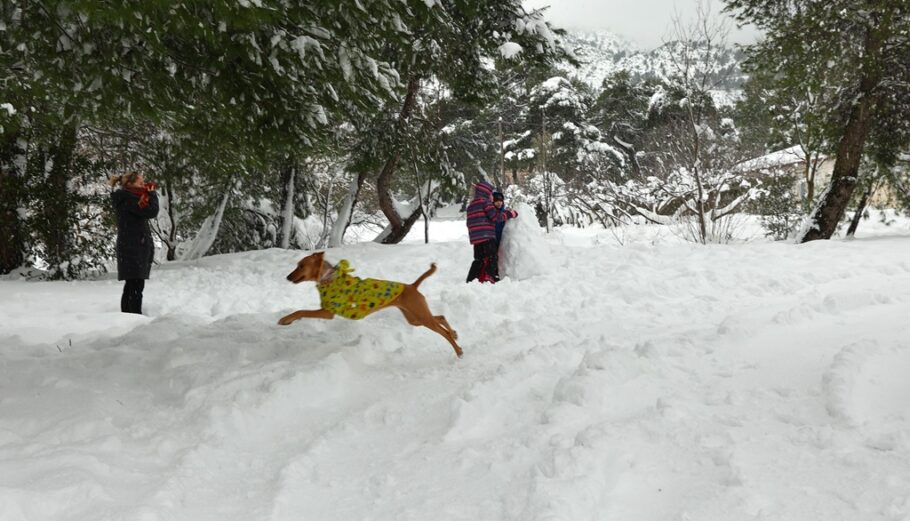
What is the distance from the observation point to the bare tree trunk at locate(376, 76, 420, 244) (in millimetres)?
13469

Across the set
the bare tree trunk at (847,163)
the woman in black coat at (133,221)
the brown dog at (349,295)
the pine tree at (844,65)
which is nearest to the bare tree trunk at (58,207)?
the woman in black coat at (133,221)

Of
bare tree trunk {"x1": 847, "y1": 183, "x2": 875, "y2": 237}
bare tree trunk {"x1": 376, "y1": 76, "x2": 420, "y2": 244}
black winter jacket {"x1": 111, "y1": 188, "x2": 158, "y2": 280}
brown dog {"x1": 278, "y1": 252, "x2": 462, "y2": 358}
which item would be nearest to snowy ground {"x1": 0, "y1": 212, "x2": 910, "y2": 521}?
brown dog {"x1": 278, "y1": 252, "x2": 462, "y2": 358}

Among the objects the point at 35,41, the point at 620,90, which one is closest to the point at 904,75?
the point at 35,41

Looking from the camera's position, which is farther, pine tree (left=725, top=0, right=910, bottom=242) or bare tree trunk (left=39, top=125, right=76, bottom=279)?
bare tree trunk (left=39, top=125, right=76, bottom=279)

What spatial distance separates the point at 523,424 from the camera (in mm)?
3057

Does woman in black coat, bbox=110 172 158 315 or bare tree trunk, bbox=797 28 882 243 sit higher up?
bare tree trunk, bbox=797 28 882 243

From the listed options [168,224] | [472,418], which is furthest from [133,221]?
[168,224]

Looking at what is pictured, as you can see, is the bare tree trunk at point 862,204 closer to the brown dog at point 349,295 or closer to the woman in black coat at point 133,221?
the brown dog at point 349,295

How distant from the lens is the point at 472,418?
10.4 ft

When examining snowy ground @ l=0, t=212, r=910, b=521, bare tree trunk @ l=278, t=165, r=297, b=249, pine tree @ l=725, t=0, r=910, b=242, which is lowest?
snowy ground @ l=0, t=212, r=910, b=521

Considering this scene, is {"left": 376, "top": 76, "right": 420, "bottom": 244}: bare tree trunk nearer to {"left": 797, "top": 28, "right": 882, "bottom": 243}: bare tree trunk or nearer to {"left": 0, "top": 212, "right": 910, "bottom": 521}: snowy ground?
{"left": 0, "top": 212, "right": 910, "bottom": 521}: snowy ground

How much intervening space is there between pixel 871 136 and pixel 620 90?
74.2 feet

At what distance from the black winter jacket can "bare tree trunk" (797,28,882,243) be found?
11615 millimetres

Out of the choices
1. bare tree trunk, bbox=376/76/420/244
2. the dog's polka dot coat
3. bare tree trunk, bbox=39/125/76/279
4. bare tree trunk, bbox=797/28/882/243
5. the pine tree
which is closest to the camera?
the dog's polka dot coat
